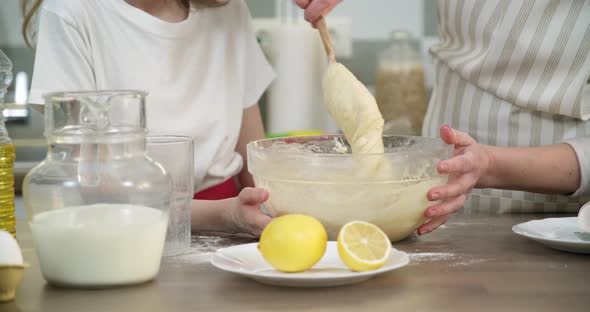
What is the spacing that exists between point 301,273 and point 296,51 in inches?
72.2

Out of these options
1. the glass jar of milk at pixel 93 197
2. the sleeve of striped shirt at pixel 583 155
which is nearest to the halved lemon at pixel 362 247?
the glass jar of milk at pixel 93 197

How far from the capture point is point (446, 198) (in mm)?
1307

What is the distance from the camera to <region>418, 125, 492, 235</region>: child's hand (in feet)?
4.22

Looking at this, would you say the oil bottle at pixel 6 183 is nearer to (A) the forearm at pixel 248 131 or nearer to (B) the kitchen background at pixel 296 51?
(A) the forearm at pixel 248 131

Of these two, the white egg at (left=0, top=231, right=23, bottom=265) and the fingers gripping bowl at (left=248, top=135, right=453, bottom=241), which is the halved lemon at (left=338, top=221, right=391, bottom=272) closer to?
the fingers gripping bowl at (left=248, top=135, right=453, bottom=241)

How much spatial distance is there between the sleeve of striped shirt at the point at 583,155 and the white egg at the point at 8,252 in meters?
1.07

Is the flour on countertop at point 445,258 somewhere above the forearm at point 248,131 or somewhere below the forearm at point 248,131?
below

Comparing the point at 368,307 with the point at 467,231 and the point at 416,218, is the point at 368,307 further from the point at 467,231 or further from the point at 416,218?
the point at 467,231

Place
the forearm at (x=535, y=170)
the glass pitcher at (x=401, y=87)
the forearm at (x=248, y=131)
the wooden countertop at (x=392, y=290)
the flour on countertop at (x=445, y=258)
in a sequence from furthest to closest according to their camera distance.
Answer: the glass pitcher at (x=401, y=87) < the forearm at (x=248, y=131) < the forearm at (x=535, y=170) < the flour on countertop at (x=445, y=258) < the wooden countertop at (x=392, y=290)

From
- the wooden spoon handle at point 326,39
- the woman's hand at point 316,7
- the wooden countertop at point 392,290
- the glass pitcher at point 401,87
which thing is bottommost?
the wooden countertop at point 392,290

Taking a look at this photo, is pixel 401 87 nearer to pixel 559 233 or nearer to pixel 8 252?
pixel 559 233

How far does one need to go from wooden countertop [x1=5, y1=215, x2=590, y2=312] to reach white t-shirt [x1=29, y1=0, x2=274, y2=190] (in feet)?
1.65

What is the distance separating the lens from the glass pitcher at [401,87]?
2.76 metres

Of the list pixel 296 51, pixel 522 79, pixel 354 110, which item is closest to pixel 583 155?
pixel 522 79
